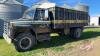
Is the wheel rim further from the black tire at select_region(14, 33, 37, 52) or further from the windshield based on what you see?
the windshield

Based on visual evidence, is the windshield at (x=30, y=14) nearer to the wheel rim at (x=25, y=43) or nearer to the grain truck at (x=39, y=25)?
the grain truck at (x=39, y=25)

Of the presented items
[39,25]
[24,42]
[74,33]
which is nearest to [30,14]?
[39,25]

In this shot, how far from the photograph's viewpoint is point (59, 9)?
44.1 feet

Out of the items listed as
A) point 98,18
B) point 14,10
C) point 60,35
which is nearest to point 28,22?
point 60,35

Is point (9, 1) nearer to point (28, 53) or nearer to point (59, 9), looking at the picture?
point (59, 9)

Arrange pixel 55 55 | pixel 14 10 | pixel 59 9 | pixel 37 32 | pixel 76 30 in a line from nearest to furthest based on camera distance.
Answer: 1. pixel 55 55
2. pixel 37 32
3. pixel 59 9
4. pixel 76 30
5. pixel 14 10

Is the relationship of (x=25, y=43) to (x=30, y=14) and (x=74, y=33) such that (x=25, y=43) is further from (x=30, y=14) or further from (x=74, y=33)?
(x=74, y=33)

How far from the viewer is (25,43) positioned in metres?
11.4

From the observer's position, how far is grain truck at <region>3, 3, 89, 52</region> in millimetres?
11099

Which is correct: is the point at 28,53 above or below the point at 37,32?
below

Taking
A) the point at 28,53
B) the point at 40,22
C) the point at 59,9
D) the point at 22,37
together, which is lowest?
the point at 28,53

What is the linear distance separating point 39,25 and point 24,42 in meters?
1.55

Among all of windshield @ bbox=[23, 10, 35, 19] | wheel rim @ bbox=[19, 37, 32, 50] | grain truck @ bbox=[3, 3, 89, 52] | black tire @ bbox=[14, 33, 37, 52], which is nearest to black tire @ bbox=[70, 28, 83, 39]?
grain truck @ bbox=[3, 3, 89, 52]

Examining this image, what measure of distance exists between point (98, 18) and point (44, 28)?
3622 cm
